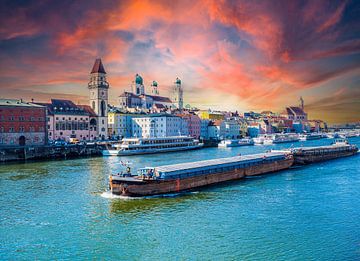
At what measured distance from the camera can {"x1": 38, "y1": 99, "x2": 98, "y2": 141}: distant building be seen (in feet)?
266

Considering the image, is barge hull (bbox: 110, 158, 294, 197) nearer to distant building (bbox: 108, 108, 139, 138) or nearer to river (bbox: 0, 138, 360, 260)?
river (bbox: 0, 138, 360, 260)

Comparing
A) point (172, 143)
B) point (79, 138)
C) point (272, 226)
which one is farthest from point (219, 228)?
point (79, 138)

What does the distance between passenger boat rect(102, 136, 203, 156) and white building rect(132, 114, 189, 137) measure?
14.4 metres

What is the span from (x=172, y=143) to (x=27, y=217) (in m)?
59.1

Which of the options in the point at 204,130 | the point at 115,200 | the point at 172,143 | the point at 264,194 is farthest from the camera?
the point at 204,130

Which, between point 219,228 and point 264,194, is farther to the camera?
point 264,194

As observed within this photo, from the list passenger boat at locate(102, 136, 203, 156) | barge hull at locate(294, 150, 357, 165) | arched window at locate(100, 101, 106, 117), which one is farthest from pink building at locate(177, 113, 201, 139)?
barge hull at locate(294, 150, 357, 165)

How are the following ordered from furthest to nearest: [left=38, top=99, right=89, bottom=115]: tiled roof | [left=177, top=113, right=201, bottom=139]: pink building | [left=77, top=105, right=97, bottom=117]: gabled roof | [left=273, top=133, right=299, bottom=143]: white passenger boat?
[left=273, top=133, right=299, bottom=143]: white passenger boat < [left=177, top=113, right=201, bottom=139]: pink building < [left=77, top=105, right=97, bottom=117]: gabled roof < [left=38, top=99, right=89, bottom=115]: tiled roof

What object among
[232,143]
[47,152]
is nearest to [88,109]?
[47,152]

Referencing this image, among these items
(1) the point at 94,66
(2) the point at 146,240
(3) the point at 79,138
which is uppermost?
(1) the point at 94,66

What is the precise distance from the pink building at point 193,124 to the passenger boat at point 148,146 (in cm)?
2428

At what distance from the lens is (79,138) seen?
285 feet

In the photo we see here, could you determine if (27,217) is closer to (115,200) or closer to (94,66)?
(115,200)

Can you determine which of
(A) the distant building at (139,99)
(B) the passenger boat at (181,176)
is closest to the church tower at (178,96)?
(A) the distant building at (139,99)
